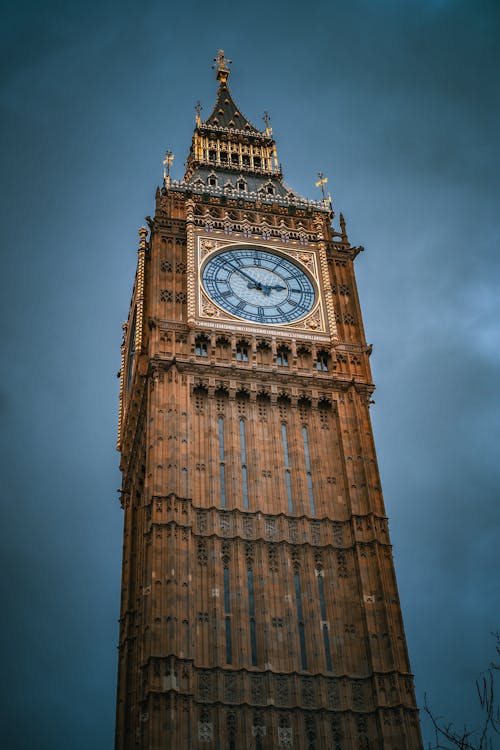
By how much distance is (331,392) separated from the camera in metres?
51.2

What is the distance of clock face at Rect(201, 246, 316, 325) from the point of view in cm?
5334

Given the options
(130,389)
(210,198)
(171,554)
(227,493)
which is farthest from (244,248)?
(171,554)

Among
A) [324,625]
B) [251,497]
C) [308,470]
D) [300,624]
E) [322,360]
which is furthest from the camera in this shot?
[322,360]

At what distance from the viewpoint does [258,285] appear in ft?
179

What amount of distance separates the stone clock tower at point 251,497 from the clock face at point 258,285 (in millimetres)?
100

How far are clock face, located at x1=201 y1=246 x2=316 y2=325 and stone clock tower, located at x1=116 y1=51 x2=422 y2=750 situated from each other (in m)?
0.10

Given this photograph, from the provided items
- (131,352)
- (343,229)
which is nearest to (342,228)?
(343,229)

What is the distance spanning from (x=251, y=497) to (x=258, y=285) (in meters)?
13.1

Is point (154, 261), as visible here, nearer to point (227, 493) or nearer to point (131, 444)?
point (131, 444)

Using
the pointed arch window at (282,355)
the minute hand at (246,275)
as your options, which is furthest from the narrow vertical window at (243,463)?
the minute hand at (246,275)

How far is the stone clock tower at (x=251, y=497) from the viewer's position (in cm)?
4031

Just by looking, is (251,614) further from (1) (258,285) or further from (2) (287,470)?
(1) (258,285)

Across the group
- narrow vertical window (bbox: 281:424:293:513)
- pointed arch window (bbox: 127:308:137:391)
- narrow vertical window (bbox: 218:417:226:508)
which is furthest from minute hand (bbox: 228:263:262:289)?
narrow vertical window (bbox: 218:417:226:508)

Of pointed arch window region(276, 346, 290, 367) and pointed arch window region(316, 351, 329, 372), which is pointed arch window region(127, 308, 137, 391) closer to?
pointed arch window region(276, 346, 290, 367)
